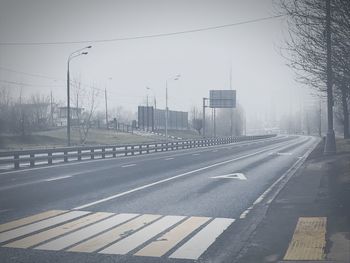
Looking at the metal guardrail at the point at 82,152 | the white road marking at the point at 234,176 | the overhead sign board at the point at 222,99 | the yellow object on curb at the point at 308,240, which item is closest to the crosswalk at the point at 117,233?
the yellow object on curb at the point at 308,240

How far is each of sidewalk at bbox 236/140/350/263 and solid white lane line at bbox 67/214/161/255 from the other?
2.05m

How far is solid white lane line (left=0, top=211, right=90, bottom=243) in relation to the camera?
6.86m

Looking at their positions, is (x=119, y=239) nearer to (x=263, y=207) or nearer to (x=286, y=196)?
(x=263, y=207)

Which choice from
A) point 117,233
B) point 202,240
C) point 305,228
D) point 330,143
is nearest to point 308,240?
point 305,228

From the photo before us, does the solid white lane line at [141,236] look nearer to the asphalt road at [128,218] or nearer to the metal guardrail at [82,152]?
the asphalt road at [128,218]

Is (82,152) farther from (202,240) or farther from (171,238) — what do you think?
(202,240)

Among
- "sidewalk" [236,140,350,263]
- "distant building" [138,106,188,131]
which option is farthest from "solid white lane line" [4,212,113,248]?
"distant building" [138,106,188,131]

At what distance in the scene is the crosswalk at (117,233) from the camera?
20.0ft

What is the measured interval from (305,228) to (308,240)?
846 mm

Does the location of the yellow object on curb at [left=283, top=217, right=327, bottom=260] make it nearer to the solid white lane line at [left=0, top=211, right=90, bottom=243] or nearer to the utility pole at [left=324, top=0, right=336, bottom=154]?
the solid white lane line at [left=0, top=211, right=90, bottom=243]

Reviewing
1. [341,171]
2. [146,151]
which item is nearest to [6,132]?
[146,151]

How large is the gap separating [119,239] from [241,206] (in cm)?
402

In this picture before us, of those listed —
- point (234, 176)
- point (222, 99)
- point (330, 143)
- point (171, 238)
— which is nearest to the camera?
point (171, 238)

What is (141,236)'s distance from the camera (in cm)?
684
